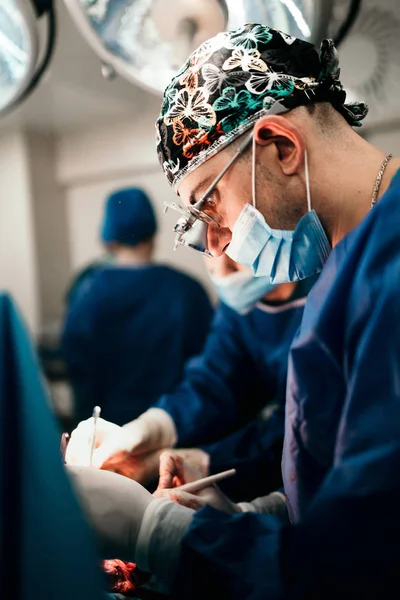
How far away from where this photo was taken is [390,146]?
150cm

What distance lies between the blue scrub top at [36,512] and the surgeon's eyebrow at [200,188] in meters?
0.46

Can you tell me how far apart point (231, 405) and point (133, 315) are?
73cm

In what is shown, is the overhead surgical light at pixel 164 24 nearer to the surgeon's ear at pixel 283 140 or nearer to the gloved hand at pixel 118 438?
the surgeon's ear at pixel 283 140

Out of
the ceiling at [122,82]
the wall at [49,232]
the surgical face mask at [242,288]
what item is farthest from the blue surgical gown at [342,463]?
the wall at [49,232]

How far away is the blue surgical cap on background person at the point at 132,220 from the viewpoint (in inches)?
83.9

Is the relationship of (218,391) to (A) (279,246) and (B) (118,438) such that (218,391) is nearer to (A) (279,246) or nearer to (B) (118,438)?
(B) (118,438)

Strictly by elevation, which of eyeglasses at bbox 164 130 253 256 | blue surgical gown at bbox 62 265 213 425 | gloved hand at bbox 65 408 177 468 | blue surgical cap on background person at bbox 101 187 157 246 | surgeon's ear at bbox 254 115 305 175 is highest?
blue surgical cap on background person at bbox 101 187 157 246

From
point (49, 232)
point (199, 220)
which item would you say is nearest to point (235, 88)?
point (199, 220)

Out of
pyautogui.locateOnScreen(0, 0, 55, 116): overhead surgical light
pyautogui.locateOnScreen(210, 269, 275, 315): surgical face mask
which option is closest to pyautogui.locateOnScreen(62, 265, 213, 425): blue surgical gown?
pyautogui.locateOnScreen(210, 269, 275, 315): surgical face mask

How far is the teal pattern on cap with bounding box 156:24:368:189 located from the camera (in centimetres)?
87

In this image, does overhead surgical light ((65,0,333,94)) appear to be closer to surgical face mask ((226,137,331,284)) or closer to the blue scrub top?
surgical face mask ((226,137,331,284))

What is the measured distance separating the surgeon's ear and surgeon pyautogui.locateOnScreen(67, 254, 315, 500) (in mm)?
514

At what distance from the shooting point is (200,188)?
0.93m

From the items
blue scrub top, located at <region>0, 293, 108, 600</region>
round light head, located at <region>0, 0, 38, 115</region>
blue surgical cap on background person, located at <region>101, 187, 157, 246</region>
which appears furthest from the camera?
blue surgical cap on background person, located at <region>101, 187, 157, 246</region>
